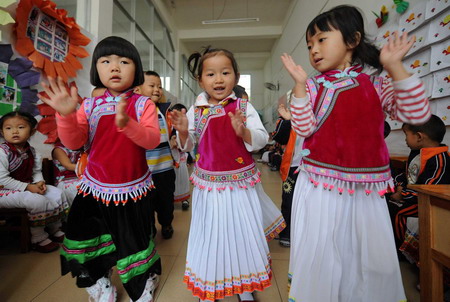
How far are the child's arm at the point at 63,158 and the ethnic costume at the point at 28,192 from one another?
16 centimetres

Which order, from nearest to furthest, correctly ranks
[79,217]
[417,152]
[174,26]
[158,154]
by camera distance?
[79,217] < [417,152] < [158,154] < [174,26]

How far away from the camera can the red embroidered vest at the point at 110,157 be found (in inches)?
43.9

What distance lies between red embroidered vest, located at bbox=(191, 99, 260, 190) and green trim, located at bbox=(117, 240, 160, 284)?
45 cm

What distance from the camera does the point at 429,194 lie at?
1059 millimetres

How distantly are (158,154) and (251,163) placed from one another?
3.37 ft

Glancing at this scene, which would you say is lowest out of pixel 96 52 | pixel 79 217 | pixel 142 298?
pixel 142 298

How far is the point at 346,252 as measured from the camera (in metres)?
0.91

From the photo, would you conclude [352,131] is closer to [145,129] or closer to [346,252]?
[346,252]

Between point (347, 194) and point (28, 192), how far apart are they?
2310 mm

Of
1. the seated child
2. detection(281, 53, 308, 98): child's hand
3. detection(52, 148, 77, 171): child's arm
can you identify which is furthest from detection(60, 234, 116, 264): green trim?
the seated child

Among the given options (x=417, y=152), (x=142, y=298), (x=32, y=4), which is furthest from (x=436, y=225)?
(x=32, y=4)

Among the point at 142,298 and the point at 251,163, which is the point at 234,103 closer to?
the point at 251,163

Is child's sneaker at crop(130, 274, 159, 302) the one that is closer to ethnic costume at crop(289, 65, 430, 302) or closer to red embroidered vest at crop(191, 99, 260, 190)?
red embroidered vest at crop(191, 99, 260, 190)

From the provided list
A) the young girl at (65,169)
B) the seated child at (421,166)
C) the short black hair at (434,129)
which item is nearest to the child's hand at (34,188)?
the young girl at (65,169)
